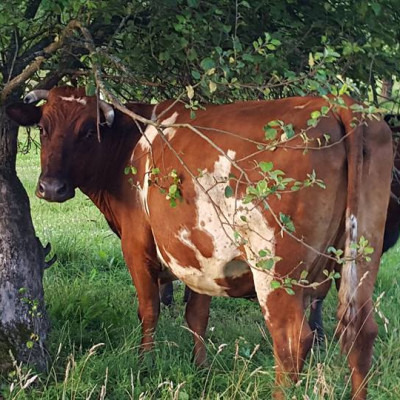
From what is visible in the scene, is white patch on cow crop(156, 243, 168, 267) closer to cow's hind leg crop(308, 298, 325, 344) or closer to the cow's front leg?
the cow's front leg

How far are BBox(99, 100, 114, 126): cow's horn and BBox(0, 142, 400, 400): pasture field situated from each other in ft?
4.55

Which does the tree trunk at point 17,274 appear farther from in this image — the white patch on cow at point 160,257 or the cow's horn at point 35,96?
the white patch on cow at point 160,257

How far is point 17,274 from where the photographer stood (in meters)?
4.88

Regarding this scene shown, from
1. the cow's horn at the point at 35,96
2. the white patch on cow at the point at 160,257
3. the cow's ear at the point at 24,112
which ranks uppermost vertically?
the cow's horn at the point at 35,96

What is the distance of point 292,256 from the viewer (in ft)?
12.6

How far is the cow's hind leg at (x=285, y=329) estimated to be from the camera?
3.90 metres

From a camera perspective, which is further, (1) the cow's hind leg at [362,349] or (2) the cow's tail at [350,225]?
(1) the cow's hind leg at [362,349]

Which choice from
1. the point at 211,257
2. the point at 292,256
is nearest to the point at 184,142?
the point at 211,257

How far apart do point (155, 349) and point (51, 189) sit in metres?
1.18

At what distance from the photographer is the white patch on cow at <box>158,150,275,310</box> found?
3.88 meters

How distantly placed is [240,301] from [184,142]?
2.41 meters

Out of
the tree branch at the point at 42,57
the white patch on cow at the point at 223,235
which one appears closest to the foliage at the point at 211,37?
the tree branch at the point at 42,57

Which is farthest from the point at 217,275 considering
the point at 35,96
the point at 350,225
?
the point at 35,96

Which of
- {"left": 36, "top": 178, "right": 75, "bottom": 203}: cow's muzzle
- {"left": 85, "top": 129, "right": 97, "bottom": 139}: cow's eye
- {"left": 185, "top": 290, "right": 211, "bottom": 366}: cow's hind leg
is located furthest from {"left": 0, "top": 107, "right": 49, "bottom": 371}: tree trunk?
{"left": 185, "top": 290, "right": 211, "bottom": 366}: cow's hind leg
